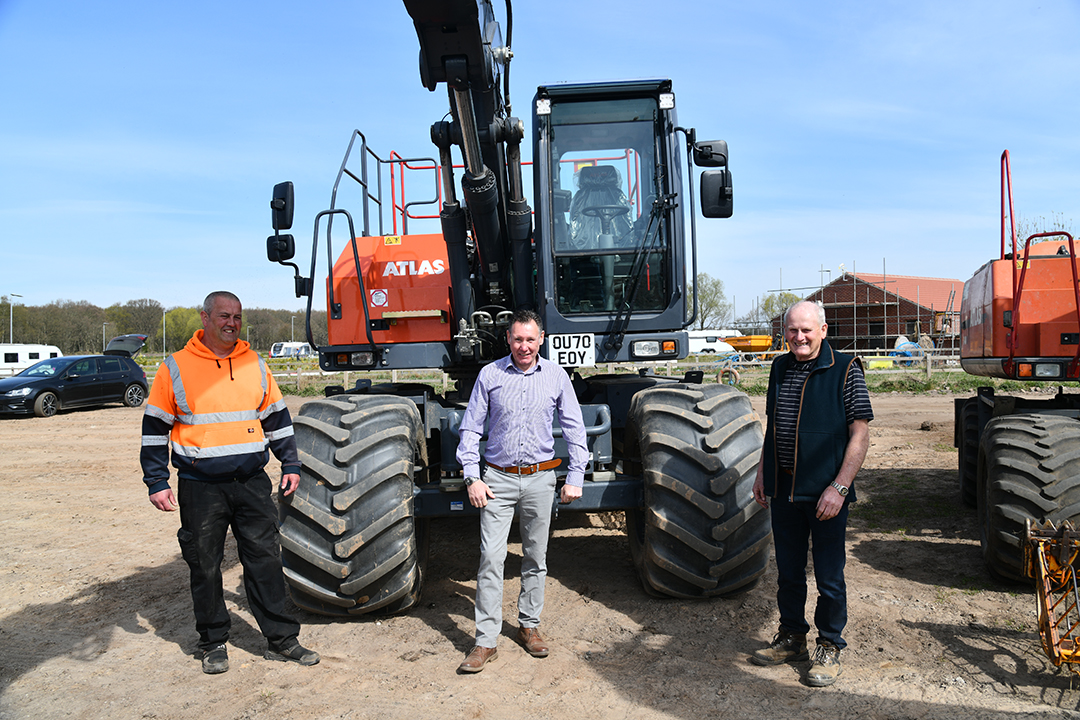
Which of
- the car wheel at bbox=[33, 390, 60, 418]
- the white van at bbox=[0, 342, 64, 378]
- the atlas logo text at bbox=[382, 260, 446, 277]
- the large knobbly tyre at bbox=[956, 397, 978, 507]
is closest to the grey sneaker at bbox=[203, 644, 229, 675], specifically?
Result: the atlas logo text at bbox=[382, 260, 446, 277]

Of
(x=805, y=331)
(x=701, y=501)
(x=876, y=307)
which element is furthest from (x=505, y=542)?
(x=876, y=307)

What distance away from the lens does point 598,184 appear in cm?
564

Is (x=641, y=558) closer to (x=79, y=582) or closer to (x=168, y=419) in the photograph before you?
(x=168, y=419)

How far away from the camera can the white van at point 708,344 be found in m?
44.4

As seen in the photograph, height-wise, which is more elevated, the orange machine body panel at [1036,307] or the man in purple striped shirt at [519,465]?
the orange machine body panel at [1036,307]

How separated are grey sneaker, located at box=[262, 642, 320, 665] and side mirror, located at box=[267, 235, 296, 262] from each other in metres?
3.04

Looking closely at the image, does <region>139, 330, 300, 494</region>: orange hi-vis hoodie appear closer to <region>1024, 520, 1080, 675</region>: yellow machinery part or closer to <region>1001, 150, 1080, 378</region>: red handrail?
<region>1024, 520, 1080, 675</region>: yellow machinery part

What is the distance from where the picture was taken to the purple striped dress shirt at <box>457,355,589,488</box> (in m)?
4.21

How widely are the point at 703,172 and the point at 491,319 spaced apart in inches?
74.6

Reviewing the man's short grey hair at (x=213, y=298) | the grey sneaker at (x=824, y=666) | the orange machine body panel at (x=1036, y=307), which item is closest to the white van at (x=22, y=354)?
the man's short grey hair at (x=213, y=298)

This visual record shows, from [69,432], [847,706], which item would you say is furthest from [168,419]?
[69,432]

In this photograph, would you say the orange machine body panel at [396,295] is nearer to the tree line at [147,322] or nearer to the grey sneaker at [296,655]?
the grey sneaker at [296,655]

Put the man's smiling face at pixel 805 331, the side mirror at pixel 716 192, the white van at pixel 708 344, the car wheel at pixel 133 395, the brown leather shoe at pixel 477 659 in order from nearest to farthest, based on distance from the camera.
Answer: the man's smiling face at pixel 805 331
the brown leather shoe at pixel 477 659
the side mirror at pixel 716 192
the car wheel at pixel 133 395
the white van at pixel 708 344

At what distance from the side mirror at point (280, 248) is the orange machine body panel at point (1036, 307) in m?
5.62
